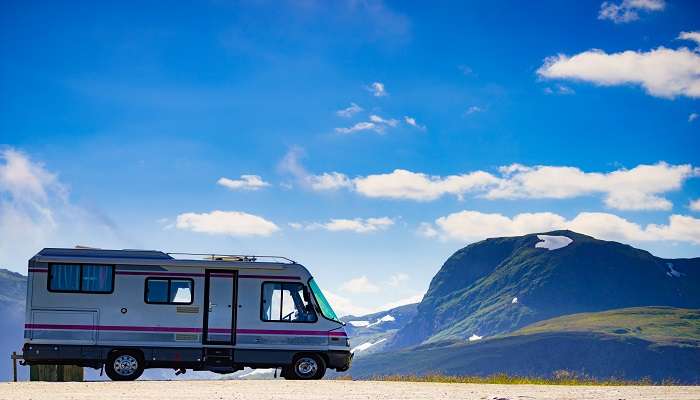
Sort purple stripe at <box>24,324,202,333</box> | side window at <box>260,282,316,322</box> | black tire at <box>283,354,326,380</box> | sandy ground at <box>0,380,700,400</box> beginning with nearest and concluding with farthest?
sandy ground at <box>0,380,700,400</box> → purple stripe at <box>24,324,202,333</box> → black tire at <box>283,354,326,380</box> → side window at <box>260,282,316,322</box>

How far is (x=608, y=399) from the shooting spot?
19266 mm

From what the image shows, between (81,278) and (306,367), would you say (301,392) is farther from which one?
(81,278)

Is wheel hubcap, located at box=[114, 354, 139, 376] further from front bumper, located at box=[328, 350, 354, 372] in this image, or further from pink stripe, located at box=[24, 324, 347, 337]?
front bumper, located at box=[328, 350, 354, 372]

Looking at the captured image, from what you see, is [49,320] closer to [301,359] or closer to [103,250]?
[103,250]

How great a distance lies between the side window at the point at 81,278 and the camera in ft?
90.4

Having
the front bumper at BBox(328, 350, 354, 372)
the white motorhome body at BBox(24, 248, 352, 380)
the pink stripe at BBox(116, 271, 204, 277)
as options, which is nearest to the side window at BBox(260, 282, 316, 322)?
the white motorhome body at BBox(24, 248, 352, 380)

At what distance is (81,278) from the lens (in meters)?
27.6

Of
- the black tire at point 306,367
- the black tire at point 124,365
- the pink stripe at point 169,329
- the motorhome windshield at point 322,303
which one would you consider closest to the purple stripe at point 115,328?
the pink stripe at point 169,329

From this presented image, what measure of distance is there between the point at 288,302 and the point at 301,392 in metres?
7.23

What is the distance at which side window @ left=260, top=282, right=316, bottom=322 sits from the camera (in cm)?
2814

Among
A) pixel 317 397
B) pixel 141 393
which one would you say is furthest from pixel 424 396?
pixel 141 393

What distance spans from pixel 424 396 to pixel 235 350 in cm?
936

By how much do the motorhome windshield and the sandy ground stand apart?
13.9 feet

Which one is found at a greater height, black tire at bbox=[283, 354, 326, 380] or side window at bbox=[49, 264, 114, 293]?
side window at bbox=[49, 264, 114, 293]
